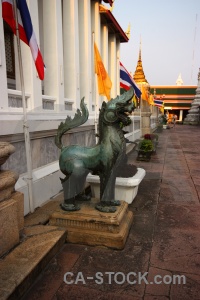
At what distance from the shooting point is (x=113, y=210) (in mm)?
3049

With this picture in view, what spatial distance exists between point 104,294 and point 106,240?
73 cm

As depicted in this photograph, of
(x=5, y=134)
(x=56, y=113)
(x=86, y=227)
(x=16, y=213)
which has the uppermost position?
(x=56, y=113)

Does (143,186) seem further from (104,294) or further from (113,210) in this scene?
(104,294)

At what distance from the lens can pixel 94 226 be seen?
291cm

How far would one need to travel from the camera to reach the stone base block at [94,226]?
2834 mm

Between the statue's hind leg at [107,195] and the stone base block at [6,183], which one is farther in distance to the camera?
the statue's hind leg at [107,195]

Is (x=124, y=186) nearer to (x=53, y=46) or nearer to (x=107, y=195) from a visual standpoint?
(x=107, y=195)

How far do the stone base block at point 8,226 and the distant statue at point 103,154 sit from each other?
0.76m

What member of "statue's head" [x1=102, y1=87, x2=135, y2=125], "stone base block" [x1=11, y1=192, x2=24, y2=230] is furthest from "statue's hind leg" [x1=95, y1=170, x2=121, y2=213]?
"stone base block" [x1=11, y1=192, x2=24, y2=230]

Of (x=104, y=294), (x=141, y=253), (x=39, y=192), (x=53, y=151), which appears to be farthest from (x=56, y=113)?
(x=104, y=294)

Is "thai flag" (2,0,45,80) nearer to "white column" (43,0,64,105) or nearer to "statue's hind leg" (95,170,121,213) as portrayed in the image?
"white column" (43,0,64,105)

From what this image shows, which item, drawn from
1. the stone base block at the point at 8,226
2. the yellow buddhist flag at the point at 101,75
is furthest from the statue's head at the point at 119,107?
the yellow buddhist flag at the point at 101,75

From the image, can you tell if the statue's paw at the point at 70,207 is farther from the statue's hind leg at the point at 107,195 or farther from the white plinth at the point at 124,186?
the white plinth at the point at 124,186

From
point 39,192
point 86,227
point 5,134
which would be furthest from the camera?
point 39,192
